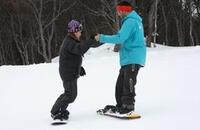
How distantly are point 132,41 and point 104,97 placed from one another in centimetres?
237

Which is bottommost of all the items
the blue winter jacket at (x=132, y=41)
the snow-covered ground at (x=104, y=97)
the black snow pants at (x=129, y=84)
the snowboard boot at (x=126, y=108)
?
the snow-covered ground at (x=104, y=97)

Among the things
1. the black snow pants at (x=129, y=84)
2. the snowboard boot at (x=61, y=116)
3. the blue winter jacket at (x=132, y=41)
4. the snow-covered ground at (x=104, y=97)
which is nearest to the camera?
the snow-covered ground at (x=104, y=97)

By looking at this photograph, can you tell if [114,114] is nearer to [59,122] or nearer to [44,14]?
[59,122]

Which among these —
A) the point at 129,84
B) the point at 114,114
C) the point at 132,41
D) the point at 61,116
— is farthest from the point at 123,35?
the point at 61,116

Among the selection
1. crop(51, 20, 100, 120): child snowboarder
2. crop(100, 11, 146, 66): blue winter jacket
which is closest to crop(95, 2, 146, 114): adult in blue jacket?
crop(100, 11, 146, 66): blue winter jacket

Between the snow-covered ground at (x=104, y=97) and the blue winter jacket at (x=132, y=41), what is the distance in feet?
2.81

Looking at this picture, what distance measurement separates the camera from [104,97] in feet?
31.9

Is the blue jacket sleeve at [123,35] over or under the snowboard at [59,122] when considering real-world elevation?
over

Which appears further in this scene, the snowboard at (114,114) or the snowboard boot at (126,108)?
the snowboard boot at (126,108)

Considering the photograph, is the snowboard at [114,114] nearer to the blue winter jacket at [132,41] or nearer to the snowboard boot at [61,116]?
the snowboard boot at [61,116]

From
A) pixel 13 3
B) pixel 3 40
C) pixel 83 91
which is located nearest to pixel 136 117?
pixel 83 91

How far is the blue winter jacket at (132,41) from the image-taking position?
7477 millimetres

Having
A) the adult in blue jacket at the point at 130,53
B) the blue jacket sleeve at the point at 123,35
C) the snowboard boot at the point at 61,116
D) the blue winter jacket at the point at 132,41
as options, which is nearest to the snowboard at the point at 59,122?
the snowboard boot at the point at 61,116

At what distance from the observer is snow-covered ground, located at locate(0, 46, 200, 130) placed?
23.6ft
